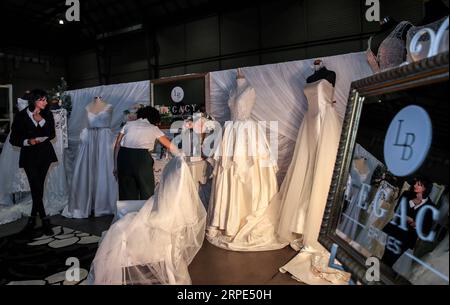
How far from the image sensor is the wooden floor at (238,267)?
2.16 meters

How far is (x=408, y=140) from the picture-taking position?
82 cm

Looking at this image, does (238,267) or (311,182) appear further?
(311,182)

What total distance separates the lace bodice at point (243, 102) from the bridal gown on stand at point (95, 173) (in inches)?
78.8

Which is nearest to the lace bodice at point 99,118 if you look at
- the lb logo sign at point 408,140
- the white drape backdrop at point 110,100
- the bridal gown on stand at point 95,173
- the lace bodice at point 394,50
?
the bridal gown on stand at point 95,173

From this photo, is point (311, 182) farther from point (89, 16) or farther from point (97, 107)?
point (89, 16)

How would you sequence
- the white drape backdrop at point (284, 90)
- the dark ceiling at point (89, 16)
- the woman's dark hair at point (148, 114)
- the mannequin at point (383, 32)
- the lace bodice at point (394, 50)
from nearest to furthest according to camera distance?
1. the lace bodice at point (394, 50)
2. the mannequin at point (383, 32)
3. the white drape backdrop at point (284, 90)
4. the woman's dark hair at point (148, 114)
5. the dark ceiling at point (89, 16)

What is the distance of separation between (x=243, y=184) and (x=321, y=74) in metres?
1.26

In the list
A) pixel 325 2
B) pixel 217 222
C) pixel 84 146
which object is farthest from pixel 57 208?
pixel 325 2

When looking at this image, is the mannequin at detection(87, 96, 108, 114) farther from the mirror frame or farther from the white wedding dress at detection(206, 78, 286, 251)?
the mirror frame

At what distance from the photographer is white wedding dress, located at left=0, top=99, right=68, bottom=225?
4.25 m

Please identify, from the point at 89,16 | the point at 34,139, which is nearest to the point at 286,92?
the point at 34,139

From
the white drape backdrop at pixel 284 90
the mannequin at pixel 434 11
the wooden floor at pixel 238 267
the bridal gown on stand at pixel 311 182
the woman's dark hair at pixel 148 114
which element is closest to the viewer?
the mannequin at pixel 434 11

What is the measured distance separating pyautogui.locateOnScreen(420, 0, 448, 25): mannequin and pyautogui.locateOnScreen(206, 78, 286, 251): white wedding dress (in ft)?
6.01

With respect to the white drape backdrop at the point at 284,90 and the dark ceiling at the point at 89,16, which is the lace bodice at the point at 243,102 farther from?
the dark ceiling at the point at 89,16
